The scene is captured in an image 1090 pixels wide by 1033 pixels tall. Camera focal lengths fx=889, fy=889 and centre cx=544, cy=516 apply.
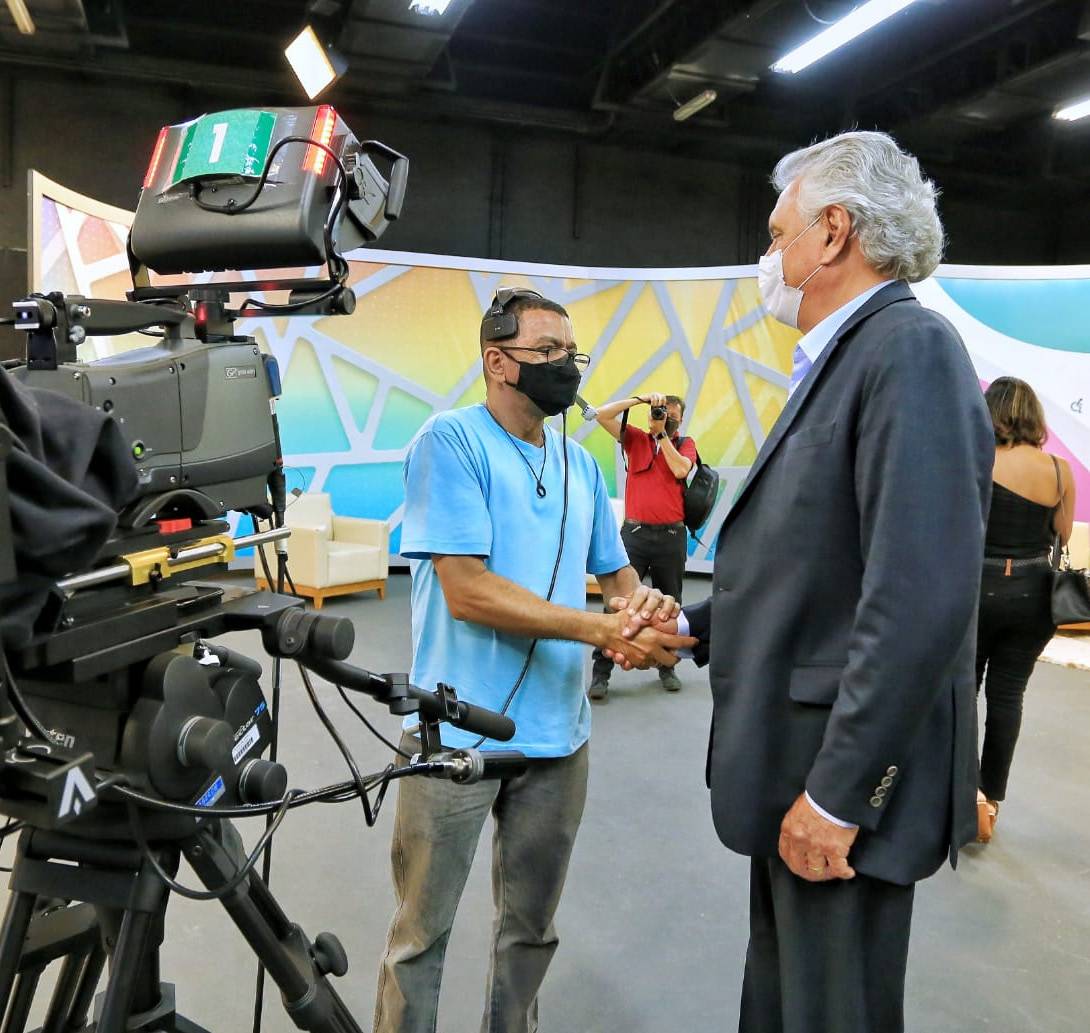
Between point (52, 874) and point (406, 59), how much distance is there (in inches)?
276

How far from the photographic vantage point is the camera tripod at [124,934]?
821 millimetres

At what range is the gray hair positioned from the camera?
121 cm

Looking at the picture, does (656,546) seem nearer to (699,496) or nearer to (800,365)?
(699,496)

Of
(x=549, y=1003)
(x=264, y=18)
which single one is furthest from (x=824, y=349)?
(x=264, y=18)

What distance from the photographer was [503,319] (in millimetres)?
1646

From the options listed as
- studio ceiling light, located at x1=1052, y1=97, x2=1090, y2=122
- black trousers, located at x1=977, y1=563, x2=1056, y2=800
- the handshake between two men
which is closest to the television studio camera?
the handshake between two men

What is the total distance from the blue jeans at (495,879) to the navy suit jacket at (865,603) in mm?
381

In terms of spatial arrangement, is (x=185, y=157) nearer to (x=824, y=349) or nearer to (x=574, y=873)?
(x=824, y=349)

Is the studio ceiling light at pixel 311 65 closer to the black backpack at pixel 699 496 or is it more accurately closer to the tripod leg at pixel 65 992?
the black backpack at pixel 699 496

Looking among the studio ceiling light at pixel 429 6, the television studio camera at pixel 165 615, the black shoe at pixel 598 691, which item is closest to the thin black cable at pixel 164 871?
the television studio camera at pixel 165 615

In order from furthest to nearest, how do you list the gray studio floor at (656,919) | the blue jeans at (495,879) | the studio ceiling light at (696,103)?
the studio ceiling light at (696,103), the gray studio floor at (656,919), the blue jeans at (495,879)

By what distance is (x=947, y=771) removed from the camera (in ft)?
3.80

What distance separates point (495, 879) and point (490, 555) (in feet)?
1.94

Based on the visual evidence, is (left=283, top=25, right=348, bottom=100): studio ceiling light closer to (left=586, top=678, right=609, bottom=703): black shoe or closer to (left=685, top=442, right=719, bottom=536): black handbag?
(left=685, top=442, right=719, bottom=536): black handbag
